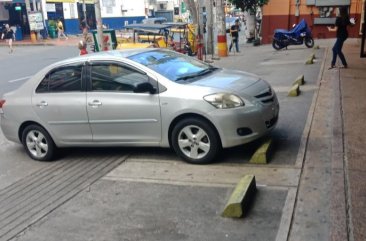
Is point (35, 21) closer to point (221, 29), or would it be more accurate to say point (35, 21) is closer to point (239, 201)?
point (221, 29)

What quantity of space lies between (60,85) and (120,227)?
3.17 meters

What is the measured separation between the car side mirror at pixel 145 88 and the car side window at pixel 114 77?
173 mm

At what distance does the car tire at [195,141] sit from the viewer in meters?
6.03

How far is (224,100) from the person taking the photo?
5.98 metres

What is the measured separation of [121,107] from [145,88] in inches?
18.5

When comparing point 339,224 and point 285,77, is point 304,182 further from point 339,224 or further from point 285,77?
point 285,77

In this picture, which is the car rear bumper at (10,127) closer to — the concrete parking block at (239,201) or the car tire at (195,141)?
the car tire at (195,141)

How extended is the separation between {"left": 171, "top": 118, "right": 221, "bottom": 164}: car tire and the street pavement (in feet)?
0.46

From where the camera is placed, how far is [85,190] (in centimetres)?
565

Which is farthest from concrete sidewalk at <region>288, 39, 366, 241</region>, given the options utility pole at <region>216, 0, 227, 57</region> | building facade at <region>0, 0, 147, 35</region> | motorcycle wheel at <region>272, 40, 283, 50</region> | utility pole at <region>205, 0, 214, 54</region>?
building facade at <region>0, 0, 147, 35</region>

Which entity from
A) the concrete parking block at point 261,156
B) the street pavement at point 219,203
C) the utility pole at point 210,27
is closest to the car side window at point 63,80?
the street pavement at point 219,203

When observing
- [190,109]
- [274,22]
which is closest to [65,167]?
[190,109]

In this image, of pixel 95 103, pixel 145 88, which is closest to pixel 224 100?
pixel 145 88

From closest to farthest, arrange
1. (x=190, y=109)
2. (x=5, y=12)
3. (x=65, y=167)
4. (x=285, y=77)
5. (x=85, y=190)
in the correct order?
(x=85, y=190) < (x=190, y=109) < (x=65, y=167) < (x=285, y=77) < (x=5, y=12)
